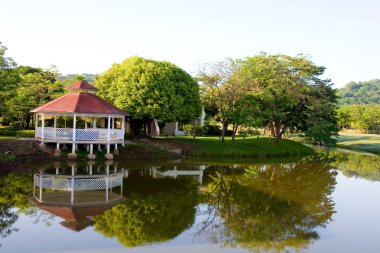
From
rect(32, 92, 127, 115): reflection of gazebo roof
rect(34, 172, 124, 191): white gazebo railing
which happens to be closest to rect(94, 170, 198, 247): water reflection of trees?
rect(34, 172, 124, 191): white gazebo railing

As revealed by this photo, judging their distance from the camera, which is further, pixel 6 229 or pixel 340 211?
pixel 340 211

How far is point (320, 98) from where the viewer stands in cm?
4325

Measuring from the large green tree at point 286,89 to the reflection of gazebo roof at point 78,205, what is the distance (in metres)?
25.5

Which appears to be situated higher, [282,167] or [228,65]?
[228,65]

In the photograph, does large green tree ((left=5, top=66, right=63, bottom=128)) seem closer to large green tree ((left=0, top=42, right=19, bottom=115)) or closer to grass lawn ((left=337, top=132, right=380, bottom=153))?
large green tree ((left=0, top=42, right=19, bottom=115))

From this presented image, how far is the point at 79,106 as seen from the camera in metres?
26.8

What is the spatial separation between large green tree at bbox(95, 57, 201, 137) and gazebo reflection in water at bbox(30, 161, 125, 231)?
9.95 meters

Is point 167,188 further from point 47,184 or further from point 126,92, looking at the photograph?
point 126,92

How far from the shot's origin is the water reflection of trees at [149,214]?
11.4 meters

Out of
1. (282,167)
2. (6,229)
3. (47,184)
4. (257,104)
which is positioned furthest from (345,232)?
(257,104)

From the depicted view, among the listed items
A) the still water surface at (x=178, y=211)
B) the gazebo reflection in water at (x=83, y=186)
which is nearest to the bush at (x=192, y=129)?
the gazebo reflection in water at (x=83, y=186)

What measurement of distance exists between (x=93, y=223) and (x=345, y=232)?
8276mm

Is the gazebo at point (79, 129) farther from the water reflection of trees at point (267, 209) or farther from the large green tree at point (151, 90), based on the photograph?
the water reflection of trees at point (267, 209)

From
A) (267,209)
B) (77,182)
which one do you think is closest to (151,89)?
(77,182)
